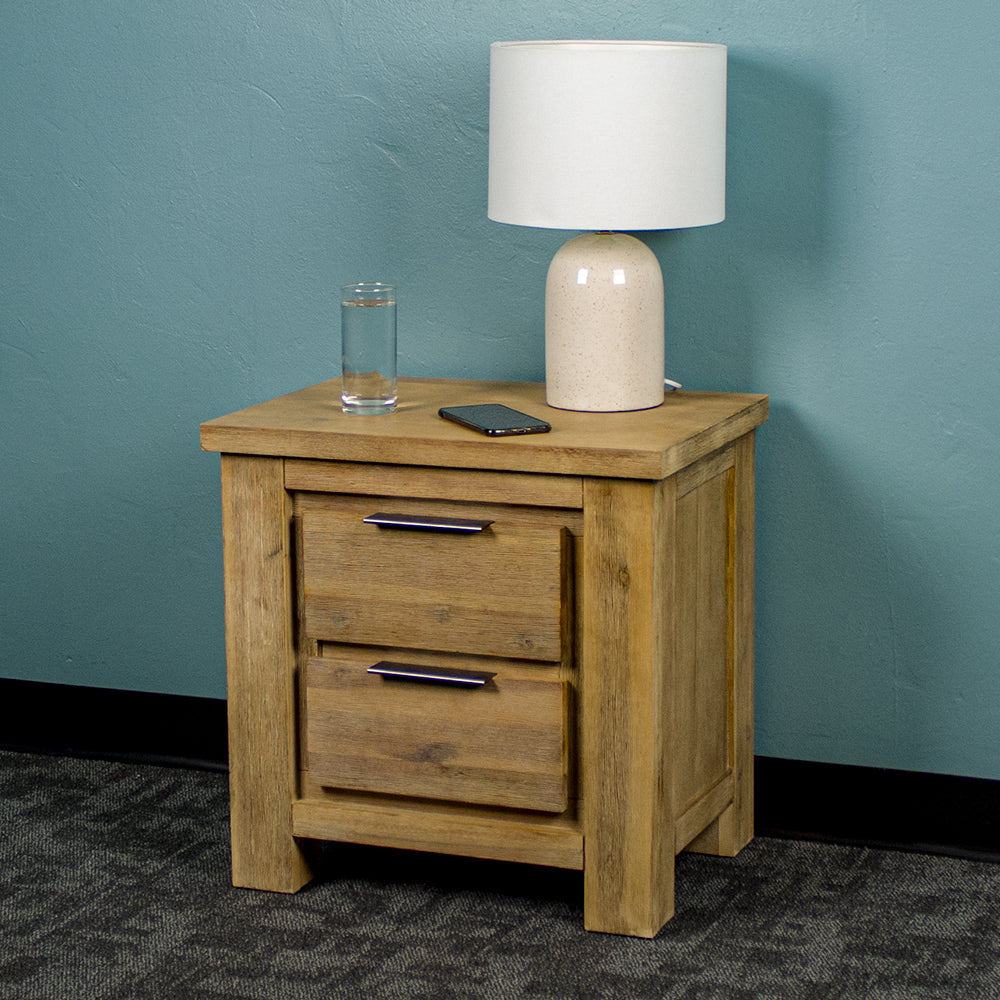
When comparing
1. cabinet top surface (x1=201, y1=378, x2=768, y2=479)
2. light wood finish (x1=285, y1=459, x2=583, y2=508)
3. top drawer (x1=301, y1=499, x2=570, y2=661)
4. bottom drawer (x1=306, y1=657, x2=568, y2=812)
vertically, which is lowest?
bottom drawer (x1=306, y1=657, x2=568, y2=812)

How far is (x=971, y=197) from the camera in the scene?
188 cm

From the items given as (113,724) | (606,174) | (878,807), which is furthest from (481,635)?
(113,724)

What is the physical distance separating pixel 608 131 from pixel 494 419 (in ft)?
1.17

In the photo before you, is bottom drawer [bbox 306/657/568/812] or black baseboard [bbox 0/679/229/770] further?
black baseboard [bbox 0/679/229/770]

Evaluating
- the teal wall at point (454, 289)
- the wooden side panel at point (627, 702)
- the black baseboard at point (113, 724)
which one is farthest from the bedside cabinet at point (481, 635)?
the black baseboard at point (113, 724)

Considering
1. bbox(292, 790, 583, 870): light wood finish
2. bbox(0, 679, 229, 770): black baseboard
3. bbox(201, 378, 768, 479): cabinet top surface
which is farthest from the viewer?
bbox(0, 679, 229, 770): black baseboard

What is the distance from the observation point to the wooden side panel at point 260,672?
6.01ft

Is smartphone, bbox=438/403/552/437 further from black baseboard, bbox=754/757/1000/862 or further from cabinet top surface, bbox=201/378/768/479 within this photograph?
black baseboard, bbox=754/757/1000/862

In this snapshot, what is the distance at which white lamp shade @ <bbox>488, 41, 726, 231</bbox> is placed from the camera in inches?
67.4

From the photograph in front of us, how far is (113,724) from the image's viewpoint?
2.42 meters

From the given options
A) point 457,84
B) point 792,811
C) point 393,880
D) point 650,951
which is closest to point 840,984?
point 650,951

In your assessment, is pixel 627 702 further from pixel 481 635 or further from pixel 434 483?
pixel 434 483

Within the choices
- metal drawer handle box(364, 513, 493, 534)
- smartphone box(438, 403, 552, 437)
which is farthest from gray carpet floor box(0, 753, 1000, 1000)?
smartphone box(438, 403, 552, 437)

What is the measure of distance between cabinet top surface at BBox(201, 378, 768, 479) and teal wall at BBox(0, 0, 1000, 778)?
162 mm
